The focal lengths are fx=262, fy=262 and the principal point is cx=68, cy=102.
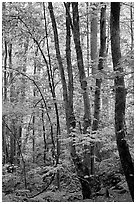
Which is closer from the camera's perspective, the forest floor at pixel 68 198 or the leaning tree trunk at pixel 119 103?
the leaning tree trunk at pixel 119 103

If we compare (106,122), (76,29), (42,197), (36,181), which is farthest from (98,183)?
(76,29)

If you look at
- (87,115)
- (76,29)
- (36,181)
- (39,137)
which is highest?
(76,29)

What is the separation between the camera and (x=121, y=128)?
3.31m

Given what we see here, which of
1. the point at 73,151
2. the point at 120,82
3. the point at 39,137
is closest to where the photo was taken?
the point at 120,82

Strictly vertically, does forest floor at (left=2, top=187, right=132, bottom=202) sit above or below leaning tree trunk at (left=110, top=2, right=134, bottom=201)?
below

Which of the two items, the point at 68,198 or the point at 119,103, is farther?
the point at 68,198

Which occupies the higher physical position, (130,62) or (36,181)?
(130,62)

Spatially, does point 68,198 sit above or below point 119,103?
below

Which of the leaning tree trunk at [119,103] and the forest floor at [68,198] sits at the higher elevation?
the leaning tree trunk at [119,103]

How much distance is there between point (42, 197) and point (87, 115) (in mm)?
1695

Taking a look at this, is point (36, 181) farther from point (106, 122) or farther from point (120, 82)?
point (120, 82)

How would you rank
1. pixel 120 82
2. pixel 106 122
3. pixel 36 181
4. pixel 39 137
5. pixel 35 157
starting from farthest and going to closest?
pixel 39 137 → pixel 35 157 → pixel 36 181 → pixel 106 122 → pixel 120 82

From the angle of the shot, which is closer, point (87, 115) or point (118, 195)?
point (118, 195)

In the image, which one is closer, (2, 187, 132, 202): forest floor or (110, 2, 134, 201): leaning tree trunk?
(110, 2, 134, 201): leaning tree trunk
